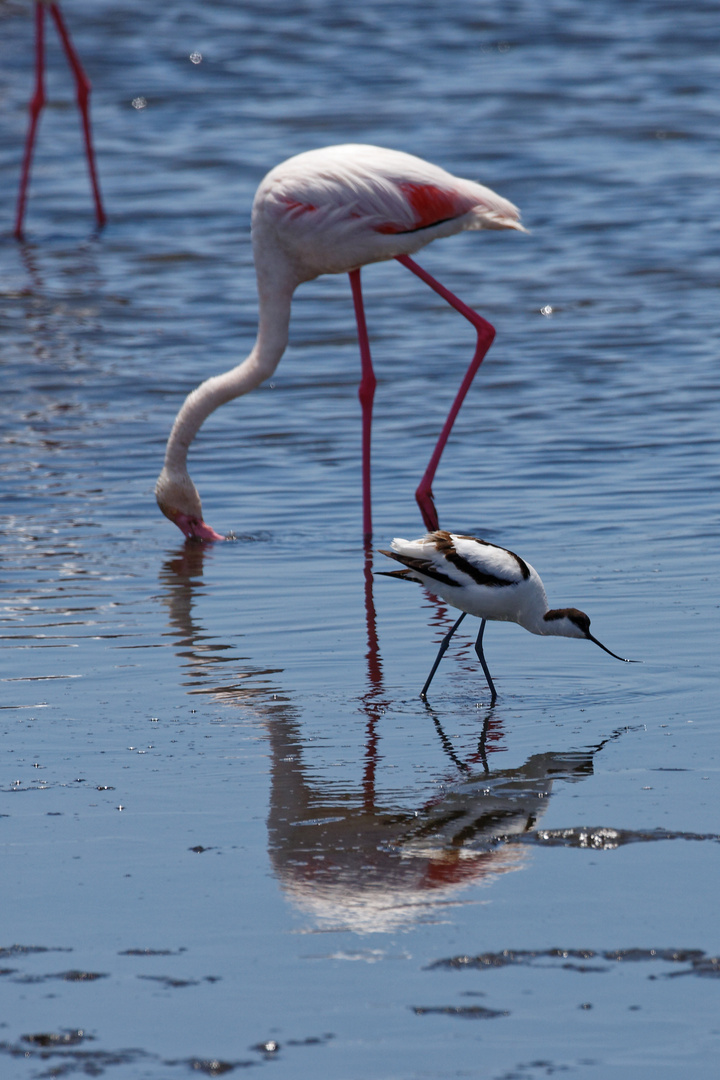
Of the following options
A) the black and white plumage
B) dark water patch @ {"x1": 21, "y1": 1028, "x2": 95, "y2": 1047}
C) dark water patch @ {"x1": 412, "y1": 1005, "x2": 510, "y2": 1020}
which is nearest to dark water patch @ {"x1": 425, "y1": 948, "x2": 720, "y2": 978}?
dark water patch @ {"x1": 412, "y1": 1005, "x2": 510, "y2": 1020}

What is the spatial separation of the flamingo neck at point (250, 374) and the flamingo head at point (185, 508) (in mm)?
215

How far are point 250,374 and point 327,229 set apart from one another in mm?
795

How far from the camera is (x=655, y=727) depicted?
5016 millimetres

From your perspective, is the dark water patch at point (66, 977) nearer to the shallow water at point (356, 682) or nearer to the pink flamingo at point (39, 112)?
the shallow water at point (356, 682)

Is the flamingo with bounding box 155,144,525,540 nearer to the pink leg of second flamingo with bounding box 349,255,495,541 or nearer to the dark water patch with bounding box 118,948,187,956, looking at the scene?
the pink leg of second flamingo with bounding box 349,255,495,541

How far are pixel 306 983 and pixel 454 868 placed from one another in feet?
2.18

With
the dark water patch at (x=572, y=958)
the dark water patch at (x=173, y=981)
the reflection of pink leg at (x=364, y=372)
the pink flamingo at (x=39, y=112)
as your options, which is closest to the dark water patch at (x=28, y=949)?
the dark water patch at (x=173, y=981)

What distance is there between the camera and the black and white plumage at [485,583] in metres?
5.45

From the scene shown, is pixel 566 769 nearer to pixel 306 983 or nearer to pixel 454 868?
pixel 454 868

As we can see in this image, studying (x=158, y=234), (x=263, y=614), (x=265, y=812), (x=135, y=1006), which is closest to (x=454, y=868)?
(x=265, y=812)

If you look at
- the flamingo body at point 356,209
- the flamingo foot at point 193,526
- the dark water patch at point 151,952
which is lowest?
the flamingo foot at point 193,526

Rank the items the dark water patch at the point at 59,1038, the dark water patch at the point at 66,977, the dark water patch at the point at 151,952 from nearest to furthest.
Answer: the dark water patch at the point at 59,1038
the dark water patch at the point at 66,977
the dark water patch at the point at 151,952

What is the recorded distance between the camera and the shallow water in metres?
3.37

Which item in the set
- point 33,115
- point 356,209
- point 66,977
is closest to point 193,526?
point 356,209
